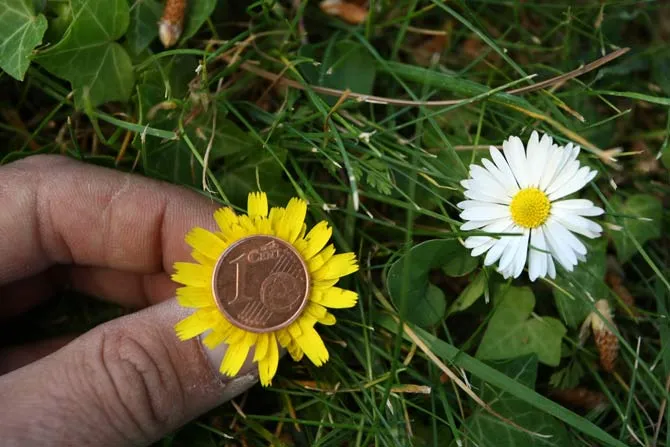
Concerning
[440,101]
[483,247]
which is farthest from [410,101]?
[483,247]

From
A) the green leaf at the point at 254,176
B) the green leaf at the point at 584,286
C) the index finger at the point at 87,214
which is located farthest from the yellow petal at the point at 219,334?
the green leaf at the point at 584,286

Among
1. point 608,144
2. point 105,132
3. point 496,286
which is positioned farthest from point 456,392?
point 105,132

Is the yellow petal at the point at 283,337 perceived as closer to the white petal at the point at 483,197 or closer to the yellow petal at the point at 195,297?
the yellow petal at the point at 195,297


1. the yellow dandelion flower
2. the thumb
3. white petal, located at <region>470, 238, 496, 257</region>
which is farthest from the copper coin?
white petal, located at <region>470, 238, 496, 257</region>

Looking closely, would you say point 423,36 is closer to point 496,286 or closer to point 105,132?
point 496,286

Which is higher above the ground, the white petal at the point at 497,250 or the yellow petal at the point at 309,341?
the white petal at the point at 497,250

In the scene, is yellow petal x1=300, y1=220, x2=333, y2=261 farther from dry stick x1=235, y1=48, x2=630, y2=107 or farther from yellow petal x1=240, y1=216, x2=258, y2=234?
dry stick x1=235, y1=48, x2=630, y2=107

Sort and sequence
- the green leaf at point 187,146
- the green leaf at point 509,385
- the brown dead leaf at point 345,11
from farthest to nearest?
the brown dead leaf at point 345,11, the green leaf at point 187,146, the green leaf at point 509,385
